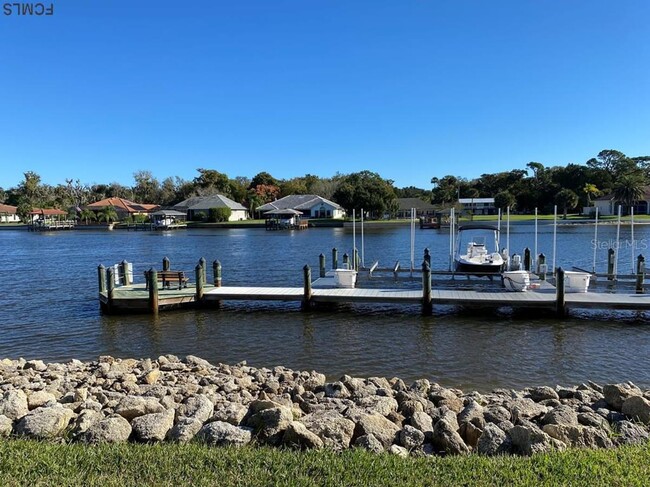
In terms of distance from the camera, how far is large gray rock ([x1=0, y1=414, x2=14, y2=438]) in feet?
20.3

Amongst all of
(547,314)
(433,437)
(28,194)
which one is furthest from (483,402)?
(28,194)

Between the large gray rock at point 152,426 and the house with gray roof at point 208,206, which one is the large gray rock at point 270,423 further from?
the house with gray roof at point 208,206

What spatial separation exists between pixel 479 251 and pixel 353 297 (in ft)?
26.1

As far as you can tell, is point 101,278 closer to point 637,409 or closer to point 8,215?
point 637,409

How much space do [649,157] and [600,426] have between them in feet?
445

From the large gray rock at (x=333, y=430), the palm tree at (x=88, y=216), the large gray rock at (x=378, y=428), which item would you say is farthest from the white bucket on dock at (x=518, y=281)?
the palm tree at (x=88, y=216)

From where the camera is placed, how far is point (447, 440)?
603 cm

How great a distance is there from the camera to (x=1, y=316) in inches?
746

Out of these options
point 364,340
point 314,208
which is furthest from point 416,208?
point 364,340

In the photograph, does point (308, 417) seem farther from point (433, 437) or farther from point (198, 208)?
point (198, 208)

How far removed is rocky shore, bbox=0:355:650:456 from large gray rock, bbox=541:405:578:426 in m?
0.02

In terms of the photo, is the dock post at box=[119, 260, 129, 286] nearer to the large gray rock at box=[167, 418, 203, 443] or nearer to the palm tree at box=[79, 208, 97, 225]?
Answer: the large gray rock at box=[167, 418, 203, 443]

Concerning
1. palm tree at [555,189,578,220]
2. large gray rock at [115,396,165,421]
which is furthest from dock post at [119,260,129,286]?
palm tree at [555,189,578,220]

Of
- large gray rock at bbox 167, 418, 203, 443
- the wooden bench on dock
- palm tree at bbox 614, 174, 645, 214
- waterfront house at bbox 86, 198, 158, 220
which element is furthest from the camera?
waterfront house at bbox 86, 198, 158, 220
